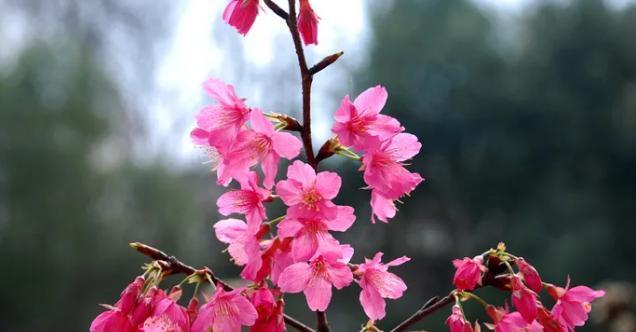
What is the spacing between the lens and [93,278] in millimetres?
6734

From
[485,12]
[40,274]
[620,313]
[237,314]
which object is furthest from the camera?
[485,12]

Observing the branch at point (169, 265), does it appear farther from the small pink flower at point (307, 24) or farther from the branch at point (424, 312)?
the small pink flower at point (307, 24)

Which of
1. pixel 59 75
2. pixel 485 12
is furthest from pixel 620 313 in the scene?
pixel 485 12

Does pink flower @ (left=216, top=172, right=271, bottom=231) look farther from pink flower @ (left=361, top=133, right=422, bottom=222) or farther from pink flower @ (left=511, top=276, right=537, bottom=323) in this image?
pink flower @ (left=511, top=276, right=537, bottom=323)

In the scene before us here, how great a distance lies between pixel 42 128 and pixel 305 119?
6.62m

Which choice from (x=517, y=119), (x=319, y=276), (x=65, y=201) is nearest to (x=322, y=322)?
(x=319, y=276)

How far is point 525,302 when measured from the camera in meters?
0.68

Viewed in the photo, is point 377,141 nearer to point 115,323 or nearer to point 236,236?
point 236,236

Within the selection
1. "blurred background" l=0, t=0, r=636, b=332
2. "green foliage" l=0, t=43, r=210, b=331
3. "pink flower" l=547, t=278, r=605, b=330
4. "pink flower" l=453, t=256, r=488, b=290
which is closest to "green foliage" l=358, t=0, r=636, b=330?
"blurred background" l=0, t=0, r=636, b=332

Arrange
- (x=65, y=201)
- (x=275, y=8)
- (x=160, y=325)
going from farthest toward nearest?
(x=65, y=201) < (x=275, y=8) < (x=160, y=325)

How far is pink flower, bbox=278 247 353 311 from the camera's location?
2.20 feet

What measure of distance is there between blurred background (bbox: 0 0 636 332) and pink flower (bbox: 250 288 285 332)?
5.28 metres

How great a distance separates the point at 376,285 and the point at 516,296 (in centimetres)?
15

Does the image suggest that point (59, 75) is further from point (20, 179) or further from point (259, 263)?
point (259, 263)
